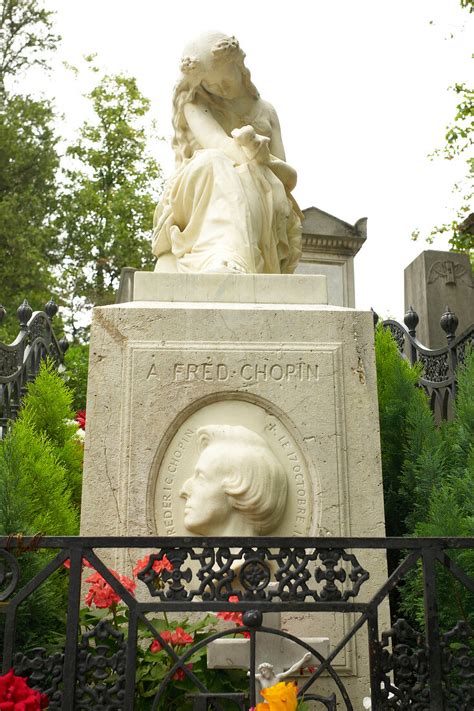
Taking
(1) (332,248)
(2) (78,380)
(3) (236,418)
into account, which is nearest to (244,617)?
(3) (236,418)

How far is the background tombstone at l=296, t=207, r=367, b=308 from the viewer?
1212 centimetres

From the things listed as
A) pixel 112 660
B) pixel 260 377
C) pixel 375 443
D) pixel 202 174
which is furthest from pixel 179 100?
pixel 112 660

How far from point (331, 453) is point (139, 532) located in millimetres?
1022

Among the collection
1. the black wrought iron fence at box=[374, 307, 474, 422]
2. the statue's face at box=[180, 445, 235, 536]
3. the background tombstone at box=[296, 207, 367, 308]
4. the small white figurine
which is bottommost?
the small white figurine

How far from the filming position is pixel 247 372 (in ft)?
13.5

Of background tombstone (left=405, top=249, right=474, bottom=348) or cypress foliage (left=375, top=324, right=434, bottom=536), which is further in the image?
background tombstone (left=405, top=249, right=474, bottom=348)

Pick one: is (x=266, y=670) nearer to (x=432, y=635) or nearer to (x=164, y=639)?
(x=164, y=639)

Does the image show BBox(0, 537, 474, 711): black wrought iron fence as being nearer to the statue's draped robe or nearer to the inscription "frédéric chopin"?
the inscription "frédéric chopin"

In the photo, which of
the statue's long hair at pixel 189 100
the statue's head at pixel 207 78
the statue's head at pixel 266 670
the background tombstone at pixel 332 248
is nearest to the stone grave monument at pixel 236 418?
the statue's head at pixel 266 670

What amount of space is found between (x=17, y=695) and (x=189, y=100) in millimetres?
4555

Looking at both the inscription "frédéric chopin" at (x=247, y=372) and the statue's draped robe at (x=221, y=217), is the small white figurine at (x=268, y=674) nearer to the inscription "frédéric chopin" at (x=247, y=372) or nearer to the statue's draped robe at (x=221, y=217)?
the inscription "frédéric chopin" at (x=247, y=372)

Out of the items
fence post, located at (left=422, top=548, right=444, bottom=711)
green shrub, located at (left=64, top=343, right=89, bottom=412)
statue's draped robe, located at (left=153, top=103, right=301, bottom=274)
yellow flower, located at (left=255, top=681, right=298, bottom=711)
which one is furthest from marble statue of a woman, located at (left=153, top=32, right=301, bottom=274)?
green shrub, located at (left=64, top=343, right=89, bottom=412)

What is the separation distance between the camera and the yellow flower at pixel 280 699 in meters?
2.45

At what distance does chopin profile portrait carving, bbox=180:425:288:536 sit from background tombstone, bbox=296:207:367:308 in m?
8.38
